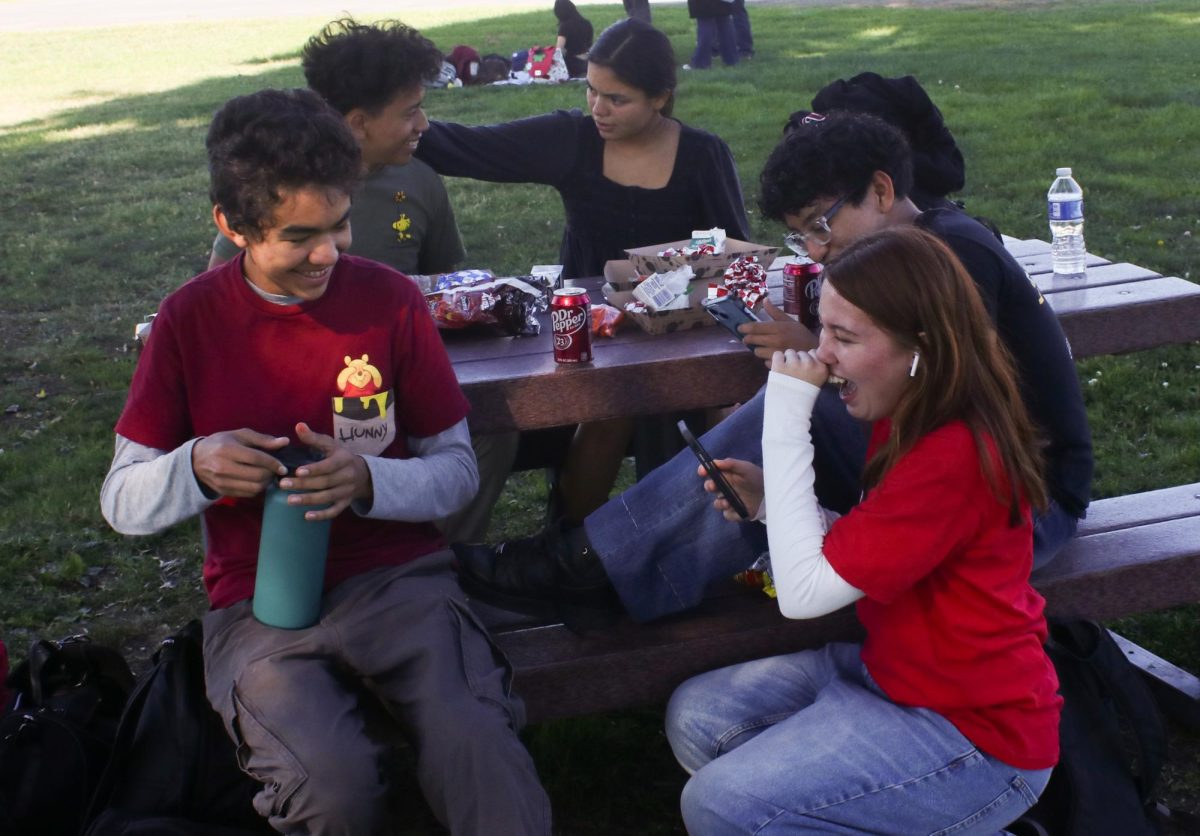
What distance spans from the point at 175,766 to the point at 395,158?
1.76 meters

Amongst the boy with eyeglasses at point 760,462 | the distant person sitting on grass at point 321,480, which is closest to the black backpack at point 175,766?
the distant person sitting on grass at point 321,480

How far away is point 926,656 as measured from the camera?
2.30 meters

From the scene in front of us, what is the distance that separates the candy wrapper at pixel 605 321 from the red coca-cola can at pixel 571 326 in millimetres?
217

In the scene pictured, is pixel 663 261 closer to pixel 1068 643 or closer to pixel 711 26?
pixel 1068 643

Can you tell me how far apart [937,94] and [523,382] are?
8333mm

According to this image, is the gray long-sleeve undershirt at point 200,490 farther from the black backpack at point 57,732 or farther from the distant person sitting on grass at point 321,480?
the black backpack at point 57,732

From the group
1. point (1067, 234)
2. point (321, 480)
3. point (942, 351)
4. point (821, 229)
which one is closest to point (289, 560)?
point (321, 480)

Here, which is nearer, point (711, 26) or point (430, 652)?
point (430, 652)

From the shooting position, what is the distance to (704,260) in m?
3.17

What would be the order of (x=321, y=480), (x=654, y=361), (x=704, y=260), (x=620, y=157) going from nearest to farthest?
(x=321, y=480) → (x=654, y=361) → (x=704, y=260) → (x=620, y=157)

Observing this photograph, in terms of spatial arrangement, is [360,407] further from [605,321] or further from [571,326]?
[605,321]

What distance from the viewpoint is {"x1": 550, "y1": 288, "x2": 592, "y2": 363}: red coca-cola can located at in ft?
9.27

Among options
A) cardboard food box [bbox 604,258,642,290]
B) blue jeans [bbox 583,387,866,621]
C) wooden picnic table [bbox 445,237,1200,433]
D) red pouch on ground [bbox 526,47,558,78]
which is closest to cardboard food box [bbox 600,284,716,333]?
wooden picnic table [bbox 445,237,1200,433]

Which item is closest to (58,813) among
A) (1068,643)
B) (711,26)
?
(1068,643)
